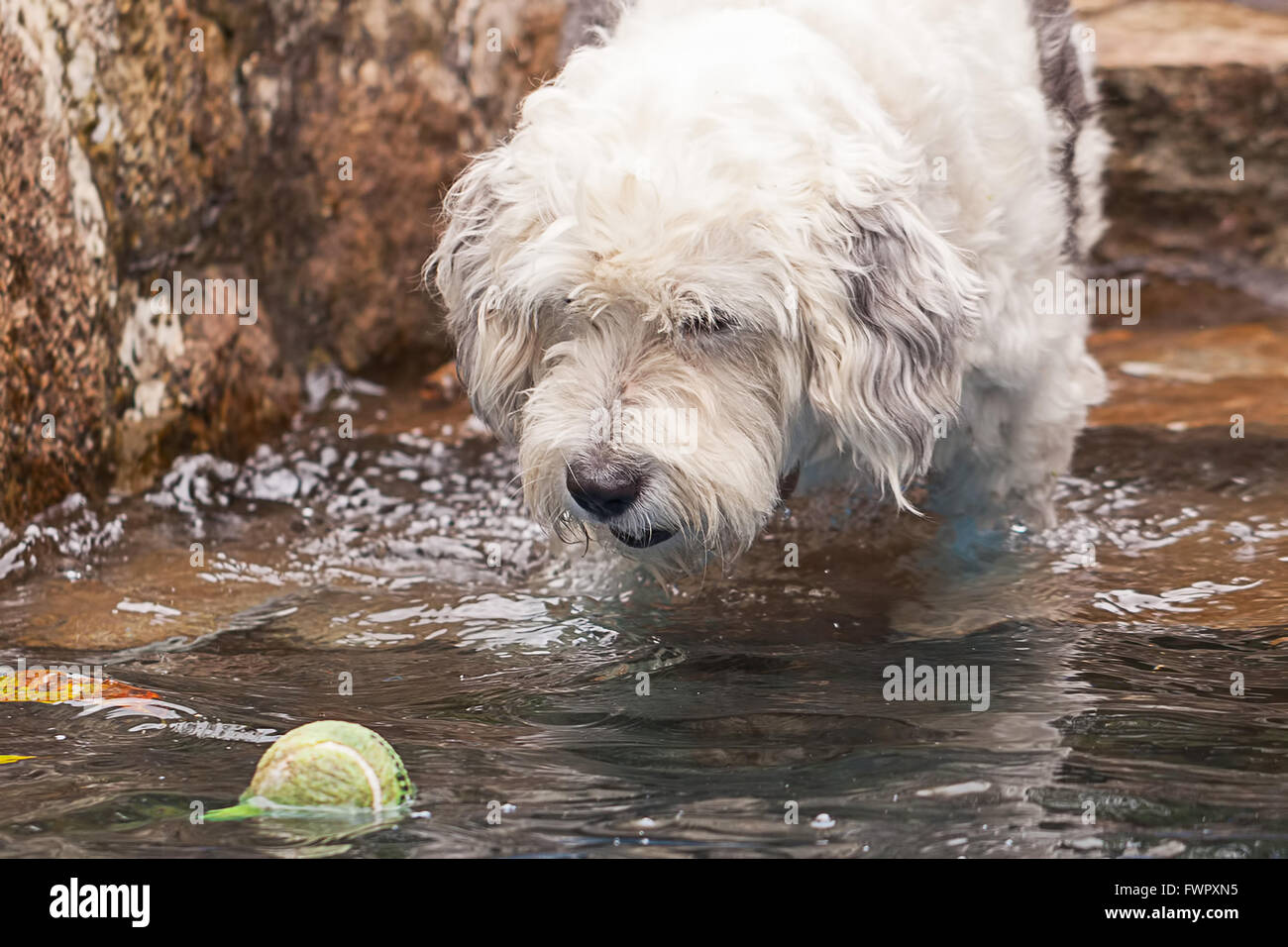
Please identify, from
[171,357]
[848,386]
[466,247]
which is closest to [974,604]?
[848,386]

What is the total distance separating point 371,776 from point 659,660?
1.14m

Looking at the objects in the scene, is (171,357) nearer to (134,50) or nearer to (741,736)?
(134,50)

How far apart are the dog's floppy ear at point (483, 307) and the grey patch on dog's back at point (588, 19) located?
0.59 m

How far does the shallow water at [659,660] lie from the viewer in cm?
274

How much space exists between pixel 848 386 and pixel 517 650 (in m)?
1.09

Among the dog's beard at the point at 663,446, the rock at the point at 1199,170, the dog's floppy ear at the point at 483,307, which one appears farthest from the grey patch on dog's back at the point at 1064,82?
the rock at the point at 1199,170

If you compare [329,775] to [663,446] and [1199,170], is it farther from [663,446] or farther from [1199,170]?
[1199,170]

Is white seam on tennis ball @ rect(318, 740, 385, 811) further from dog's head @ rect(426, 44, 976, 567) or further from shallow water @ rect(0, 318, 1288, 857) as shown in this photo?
dog's head @ rect(426, 44, 976, 567)

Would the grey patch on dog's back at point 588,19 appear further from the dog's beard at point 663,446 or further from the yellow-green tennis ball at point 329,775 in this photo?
the yellow-green tennis ball at point 329,775

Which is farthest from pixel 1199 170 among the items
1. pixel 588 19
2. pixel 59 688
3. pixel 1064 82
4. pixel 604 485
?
pixel 59 688

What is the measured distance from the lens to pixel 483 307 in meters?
3.86

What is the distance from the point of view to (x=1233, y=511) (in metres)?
4.83

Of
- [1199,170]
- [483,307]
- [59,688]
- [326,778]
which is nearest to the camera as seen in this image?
[326,778]
